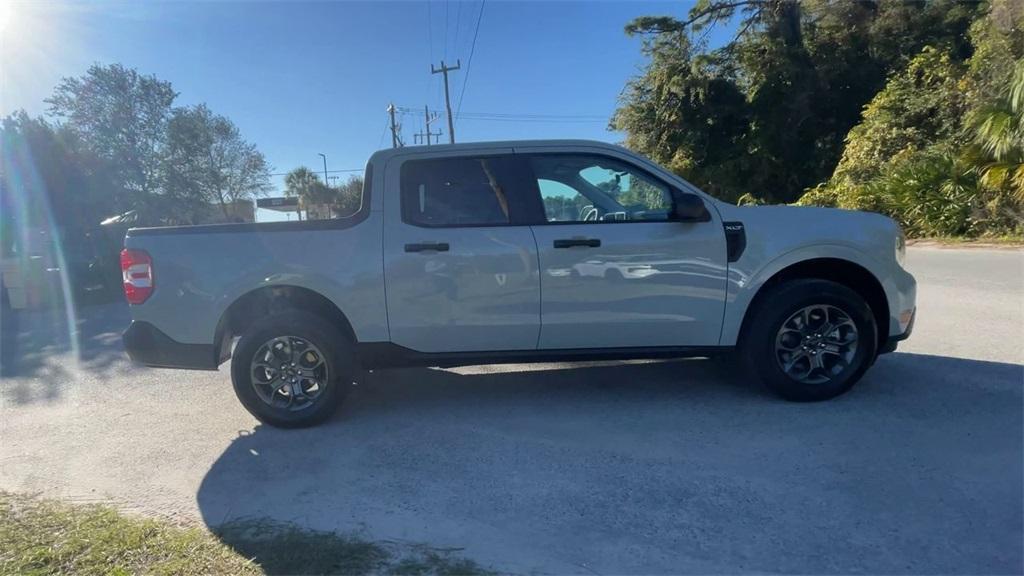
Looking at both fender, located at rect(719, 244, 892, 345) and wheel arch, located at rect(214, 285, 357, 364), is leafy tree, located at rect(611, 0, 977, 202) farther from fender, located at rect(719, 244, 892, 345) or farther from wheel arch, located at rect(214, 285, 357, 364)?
wheel arch, located at rect(214, 285, 357, 364)

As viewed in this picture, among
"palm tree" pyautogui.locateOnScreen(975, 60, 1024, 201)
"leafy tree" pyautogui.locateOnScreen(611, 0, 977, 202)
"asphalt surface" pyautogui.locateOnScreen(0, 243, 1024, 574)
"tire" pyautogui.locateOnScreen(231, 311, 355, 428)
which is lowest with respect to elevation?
"asphalt surface" pyautogui.locateOnScreen(0, 243, 1024, 574)

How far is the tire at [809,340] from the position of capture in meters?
4.25

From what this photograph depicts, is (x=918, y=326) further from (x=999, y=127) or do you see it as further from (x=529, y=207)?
(x=999, y=127)

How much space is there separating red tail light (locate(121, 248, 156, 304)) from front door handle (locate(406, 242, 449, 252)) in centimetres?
176

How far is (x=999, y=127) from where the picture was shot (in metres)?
12.5

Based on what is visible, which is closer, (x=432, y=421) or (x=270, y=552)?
(x=270, y=552)

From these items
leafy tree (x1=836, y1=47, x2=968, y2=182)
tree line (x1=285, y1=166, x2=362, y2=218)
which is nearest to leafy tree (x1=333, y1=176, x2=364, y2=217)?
tree line (x1=285, y1=166, x2=362, y2=218)

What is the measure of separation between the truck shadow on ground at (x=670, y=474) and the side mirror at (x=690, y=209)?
1.33m

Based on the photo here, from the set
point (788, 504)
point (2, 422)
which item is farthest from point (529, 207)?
point (2, 422)

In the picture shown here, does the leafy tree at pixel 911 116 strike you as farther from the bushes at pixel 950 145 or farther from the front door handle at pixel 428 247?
the front door handle at pixel 428 247

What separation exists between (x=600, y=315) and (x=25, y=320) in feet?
38.0

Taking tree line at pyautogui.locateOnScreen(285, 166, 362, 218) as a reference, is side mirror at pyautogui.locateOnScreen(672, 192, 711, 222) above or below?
below

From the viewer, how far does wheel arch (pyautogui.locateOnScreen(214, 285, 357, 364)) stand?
4305 millimetres

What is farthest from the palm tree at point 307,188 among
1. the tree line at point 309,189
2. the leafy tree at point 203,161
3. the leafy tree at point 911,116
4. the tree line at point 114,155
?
the leafy tree at point 911,116
